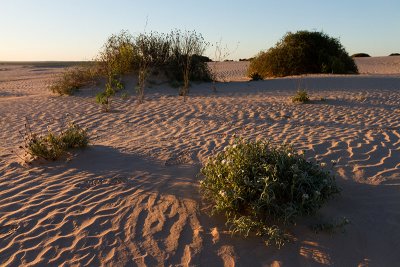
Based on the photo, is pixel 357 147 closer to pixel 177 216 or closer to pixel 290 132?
pixel 290 132

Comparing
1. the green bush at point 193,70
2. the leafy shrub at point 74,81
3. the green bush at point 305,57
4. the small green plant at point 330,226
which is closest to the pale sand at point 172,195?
the small green plant at point 330,226

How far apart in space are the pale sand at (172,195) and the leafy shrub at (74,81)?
14.1 feet

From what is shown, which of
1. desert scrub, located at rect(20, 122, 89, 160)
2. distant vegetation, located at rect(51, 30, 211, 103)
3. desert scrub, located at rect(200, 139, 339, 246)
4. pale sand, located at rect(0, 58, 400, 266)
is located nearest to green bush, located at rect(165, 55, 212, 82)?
distant vegetation, located at rect(51, 30, 211, 103)

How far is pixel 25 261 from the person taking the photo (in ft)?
12.3

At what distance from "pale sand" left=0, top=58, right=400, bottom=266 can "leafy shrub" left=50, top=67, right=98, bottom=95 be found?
4.28 m

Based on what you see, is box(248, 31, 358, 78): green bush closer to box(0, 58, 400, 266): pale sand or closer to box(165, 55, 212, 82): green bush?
box(165, 55, 212, 82): green bush

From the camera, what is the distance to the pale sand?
3.78m

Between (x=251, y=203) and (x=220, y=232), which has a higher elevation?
(x=251, y=203)

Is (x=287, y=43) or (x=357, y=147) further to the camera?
(x=287, y=43)

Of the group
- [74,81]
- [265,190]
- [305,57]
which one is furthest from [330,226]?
[305,57]

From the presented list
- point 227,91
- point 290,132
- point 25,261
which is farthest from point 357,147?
point 227,91

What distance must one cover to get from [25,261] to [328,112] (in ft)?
25.6

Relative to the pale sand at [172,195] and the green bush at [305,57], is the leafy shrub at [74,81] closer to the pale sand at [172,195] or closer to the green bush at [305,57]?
the pale sand at [172,195]

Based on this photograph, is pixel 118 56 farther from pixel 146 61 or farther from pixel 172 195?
pixel 172 195
